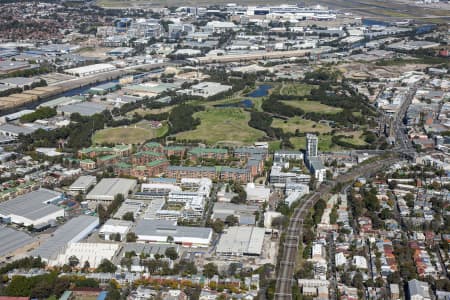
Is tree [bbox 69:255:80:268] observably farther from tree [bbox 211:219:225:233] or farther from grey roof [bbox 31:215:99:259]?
tree [bbox 211:219:225:233]

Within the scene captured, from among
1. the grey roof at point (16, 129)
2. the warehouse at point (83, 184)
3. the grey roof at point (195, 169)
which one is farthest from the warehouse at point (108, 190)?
the grey roof at point (16, 129)

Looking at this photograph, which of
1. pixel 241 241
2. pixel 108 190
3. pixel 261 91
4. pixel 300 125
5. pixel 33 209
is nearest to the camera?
pixel 241 241

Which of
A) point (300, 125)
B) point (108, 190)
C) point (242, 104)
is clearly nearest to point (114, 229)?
point (108, 190)

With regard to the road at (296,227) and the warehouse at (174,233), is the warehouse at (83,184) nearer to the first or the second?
the warehouse at (174,233)

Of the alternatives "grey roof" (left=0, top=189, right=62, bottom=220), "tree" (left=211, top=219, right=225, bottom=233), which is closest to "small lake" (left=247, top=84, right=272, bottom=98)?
"grey roof" (left=0, top=189, right=62, bottom=220)

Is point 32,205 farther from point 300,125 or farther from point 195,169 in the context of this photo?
point 300,125

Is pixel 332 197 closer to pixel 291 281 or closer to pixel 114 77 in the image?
pixel 291 281
